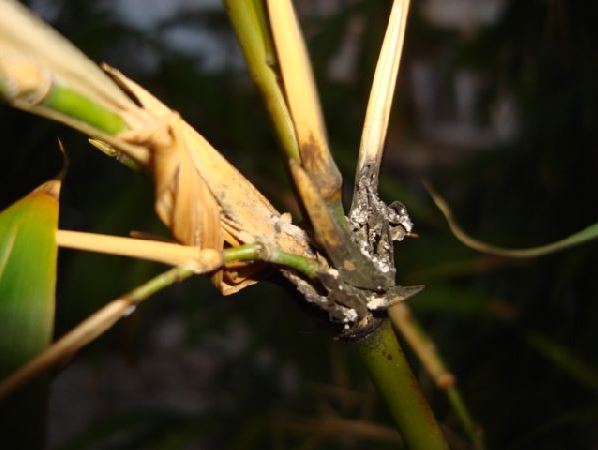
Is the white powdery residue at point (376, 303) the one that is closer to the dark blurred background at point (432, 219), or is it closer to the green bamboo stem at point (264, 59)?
the green bamboo stem at point (264, 59)

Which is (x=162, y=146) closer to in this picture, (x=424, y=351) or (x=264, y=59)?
(x=264, y=59)

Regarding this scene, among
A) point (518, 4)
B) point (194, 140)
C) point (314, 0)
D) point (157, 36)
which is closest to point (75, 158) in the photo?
point (157, 36)

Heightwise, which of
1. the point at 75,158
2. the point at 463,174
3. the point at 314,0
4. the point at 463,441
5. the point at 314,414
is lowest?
the point at 463,441

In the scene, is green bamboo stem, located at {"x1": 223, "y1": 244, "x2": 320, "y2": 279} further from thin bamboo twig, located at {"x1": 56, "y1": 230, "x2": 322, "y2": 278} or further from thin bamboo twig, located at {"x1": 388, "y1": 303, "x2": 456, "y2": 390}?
thin bamboo twig, located at {"x1": 388, "y1": 303, "x2": 456, "y2": 390}

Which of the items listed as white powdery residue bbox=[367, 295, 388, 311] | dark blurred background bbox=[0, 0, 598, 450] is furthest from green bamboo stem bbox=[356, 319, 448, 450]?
dark blurred background bbox=[0, 0, 598, 450]

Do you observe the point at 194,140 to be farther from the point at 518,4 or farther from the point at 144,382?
the point at 144,382

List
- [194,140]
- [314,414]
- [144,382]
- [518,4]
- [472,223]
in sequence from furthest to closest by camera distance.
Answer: [144,382]
[314,414]
[472,223]
[518,4]
[194,140]

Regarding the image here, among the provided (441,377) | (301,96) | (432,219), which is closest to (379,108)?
(301,96)
